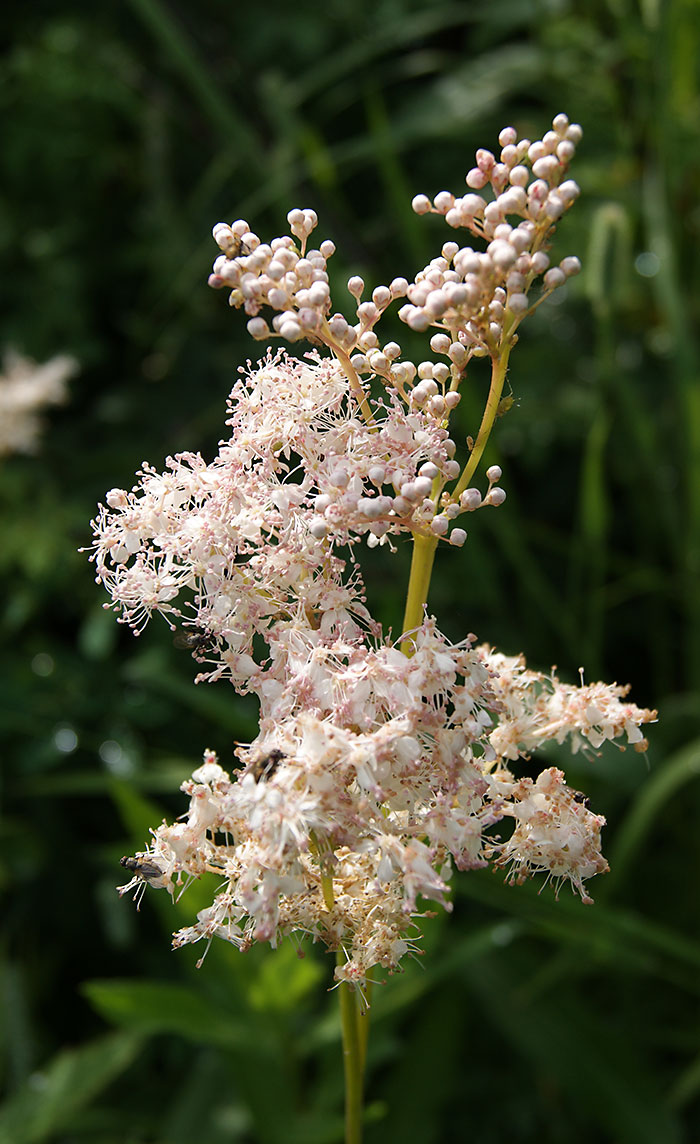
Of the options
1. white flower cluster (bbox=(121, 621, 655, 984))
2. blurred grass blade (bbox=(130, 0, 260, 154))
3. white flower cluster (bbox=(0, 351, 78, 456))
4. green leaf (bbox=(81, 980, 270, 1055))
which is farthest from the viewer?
white flower cluster (bbox=(0, 351, 78, 456))

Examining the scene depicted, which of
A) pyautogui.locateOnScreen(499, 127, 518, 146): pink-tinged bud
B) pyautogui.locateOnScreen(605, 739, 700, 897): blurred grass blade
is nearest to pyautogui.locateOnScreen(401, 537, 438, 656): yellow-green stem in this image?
pyautogui.locateOnScreen(499, 127, 518, 146): pink-tinged bud

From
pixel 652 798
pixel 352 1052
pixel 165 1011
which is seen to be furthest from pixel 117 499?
pixel 652 798

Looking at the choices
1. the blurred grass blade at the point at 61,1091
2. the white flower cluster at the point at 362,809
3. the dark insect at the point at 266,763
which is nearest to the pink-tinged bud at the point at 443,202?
the white flower cluster at the point at 362,809

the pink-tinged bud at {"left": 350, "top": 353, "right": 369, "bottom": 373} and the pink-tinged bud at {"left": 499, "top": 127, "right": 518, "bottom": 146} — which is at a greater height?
the pink-tinged bud at {"left": 499, "top": 127, "right": 518, "bottom": 146}

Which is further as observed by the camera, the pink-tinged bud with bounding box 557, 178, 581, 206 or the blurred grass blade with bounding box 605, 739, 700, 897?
the blurred grass blade with bounding box 605, 739, 700, 897

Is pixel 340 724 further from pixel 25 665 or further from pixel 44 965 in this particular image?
pixel 44 965

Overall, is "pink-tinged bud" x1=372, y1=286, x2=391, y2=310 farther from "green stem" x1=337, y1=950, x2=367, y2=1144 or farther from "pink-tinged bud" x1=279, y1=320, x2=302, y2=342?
"green stem" x1=337, y1=950, x2=367, y2=1144

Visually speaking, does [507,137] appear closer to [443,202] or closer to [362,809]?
[443,202]
